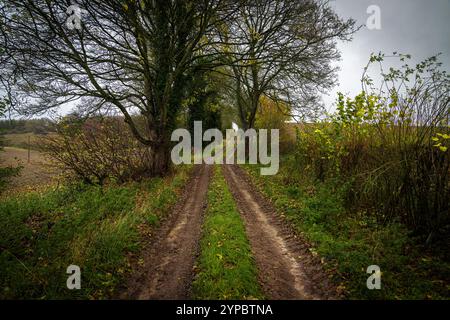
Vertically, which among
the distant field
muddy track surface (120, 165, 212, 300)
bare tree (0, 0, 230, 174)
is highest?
bare tree (0, 0, 230, 174)

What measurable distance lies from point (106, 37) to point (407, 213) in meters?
12.8

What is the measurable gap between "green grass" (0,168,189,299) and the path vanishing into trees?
1.52 ft

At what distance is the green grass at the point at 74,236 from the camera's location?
410 cm

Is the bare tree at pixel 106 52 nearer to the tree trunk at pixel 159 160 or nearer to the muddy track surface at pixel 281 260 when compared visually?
the tree trunk at pixel 159 160

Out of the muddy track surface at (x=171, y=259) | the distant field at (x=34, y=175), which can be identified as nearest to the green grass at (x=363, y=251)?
the muddy track surface at (x=171, y=259)

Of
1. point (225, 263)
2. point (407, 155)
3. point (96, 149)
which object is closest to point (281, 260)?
point (225, 263)

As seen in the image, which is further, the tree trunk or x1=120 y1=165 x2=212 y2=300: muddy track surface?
the tree trunk

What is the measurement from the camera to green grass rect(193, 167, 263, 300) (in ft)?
13.1

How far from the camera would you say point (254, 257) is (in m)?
5.09

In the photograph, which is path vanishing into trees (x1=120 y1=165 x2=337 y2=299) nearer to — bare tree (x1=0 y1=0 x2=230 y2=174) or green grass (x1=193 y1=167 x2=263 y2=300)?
green grass (x1=193 y1=167 x2=263 y2=300)

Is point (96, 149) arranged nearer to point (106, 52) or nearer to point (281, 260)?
point (106, 52)

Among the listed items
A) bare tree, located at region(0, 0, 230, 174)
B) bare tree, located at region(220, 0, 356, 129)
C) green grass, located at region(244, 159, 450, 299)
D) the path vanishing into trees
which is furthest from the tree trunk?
green grass, located at region(244, 159, 450, 299)

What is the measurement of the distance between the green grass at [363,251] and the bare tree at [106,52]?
8.21 m

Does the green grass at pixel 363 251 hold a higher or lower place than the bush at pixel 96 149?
lower
